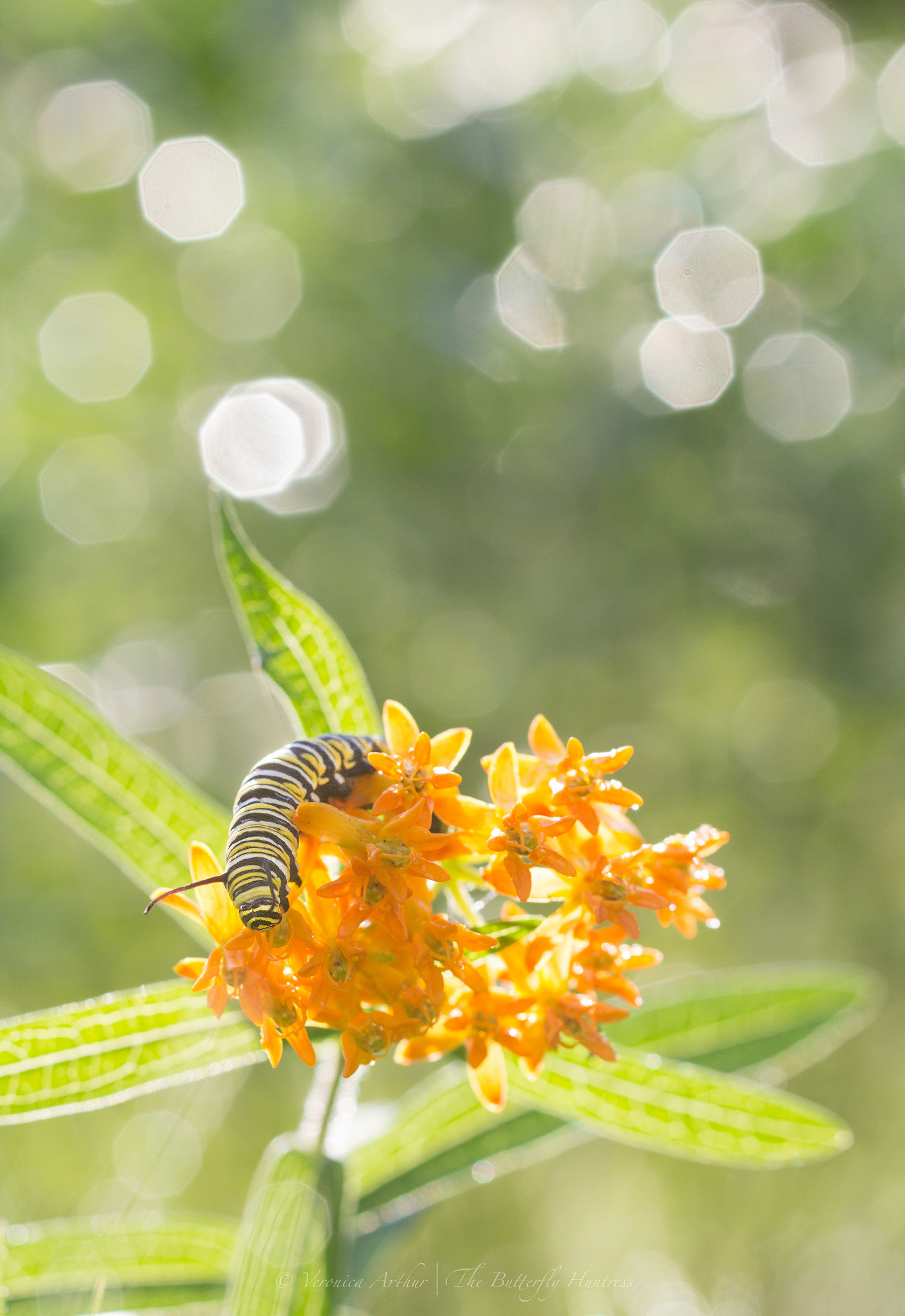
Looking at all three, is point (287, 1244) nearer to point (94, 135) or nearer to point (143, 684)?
point (143, 684)

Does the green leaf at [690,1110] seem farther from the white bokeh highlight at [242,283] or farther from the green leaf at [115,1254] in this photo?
the white bokeh highlight at [242,283]

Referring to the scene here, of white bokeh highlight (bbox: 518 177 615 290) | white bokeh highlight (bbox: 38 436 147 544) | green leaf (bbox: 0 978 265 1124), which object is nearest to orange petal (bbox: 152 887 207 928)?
green leaf (bbox: 0 978 265 1124)

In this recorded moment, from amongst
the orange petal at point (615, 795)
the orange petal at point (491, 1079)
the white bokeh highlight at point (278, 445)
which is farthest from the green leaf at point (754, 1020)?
the white bokeh highlight at point (278, 445)

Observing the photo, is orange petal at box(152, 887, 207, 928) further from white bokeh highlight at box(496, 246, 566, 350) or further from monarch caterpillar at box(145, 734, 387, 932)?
white bokeh highlight at box(496, 246, 566, 350)

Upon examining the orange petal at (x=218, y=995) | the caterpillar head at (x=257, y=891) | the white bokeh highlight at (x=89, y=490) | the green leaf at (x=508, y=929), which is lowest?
the orange petal at (x=218, y=995)

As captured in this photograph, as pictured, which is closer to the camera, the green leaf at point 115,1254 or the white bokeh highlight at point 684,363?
the green leaf at point 115,1254

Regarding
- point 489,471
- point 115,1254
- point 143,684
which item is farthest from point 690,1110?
point 489,471

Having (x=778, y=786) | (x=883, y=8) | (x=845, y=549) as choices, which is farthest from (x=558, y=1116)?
(x=883, y=8)
